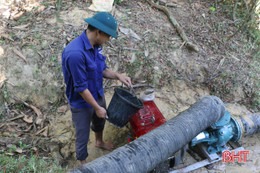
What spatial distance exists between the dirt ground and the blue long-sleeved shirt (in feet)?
4.66

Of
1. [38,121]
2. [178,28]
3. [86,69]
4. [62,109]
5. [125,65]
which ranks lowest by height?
[38,121]

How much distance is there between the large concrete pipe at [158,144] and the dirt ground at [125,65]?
1091mm

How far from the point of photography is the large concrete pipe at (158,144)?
2.01 meters

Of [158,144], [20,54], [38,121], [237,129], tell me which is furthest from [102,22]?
[237,129]

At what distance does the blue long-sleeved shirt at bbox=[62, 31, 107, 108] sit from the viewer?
7.07ft

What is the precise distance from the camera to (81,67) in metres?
2.19

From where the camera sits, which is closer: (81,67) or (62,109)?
(81,67)

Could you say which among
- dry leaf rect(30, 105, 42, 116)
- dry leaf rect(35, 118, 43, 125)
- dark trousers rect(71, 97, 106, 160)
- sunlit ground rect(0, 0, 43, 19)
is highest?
sunlit ground rect(0, 0, 43, 19)

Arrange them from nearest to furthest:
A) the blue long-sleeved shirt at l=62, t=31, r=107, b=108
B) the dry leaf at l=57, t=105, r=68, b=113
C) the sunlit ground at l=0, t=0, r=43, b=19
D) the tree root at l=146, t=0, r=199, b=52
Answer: the blue long-sleeved shirt at l=62, t=31, r=107, b=108, the dry leaf at l=57, t=105, r=68, b=113, the sunlit ground at l=0, t=0, r=43, b=19, the tree root at l=146, t=0, r=199, b=52

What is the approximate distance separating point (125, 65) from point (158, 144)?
8.70 feet

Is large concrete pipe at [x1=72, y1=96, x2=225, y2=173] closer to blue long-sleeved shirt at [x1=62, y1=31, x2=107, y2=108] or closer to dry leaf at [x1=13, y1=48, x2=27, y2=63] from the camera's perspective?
blue long-sleeved shirt at [x1=62, y1=31, x2=107, y2=108]

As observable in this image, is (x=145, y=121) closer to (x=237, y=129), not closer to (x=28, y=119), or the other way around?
(x=237, y=129)

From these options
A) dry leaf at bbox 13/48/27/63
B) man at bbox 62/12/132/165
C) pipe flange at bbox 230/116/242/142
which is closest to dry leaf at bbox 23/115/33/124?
dry leaf at bbox 13/48/27/63

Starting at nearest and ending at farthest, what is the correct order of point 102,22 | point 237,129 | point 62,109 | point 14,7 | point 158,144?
point 102,22 < point 158,144 < point 237,129 < point 62,109 < point 14,7
